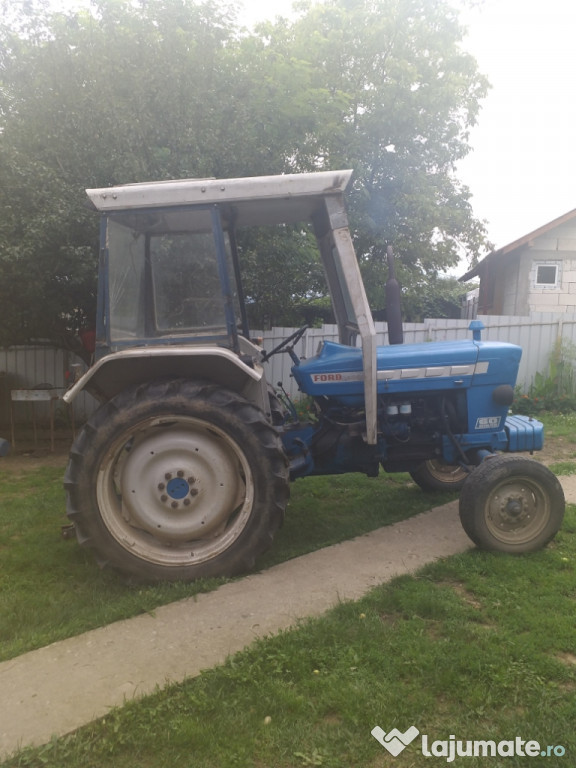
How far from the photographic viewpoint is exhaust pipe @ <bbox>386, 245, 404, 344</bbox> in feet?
11.9

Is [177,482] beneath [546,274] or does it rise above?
beneath

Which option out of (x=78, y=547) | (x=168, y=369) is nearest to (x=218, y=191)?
(x=168, y=369)

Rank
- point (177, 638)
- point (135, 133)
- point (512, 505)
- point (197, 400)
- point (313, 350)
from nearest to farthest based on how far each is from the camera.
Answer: point (177, 638) < point (197, 400) < point (512, 505) < point (135, 133) < point (313, 350)

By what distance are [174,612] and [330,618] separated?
0.84 meters

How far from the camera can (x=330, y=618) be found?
2.96 metres

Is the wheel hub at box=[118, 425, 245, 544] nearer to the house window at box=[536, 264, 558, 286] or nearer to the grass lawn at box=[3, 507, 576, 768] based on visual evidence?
the grass lawn at box=[3, 507, 576, 768]

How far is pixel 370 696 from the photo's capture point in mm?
2342

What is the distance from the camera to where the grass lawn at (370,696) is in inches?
81.9

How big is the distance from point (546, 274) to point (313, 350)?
325 inches

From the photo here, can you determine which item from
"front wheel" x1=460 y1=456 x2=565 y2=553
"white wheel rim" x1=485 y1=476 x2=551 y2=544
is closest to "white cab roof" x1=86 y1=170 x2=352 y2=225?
"front wheel" x1=460 y1=456 x2=565 y2=553

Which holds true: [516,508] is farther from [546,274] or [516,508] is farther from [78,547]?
[546,274]

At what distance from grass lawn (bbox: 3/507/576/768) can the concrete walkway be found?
0.14 m

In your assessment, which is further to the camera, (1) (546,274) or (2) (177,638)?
(1) (546,274)

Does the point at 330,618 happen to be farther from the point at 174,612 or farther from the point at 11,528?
the point at 11,528
